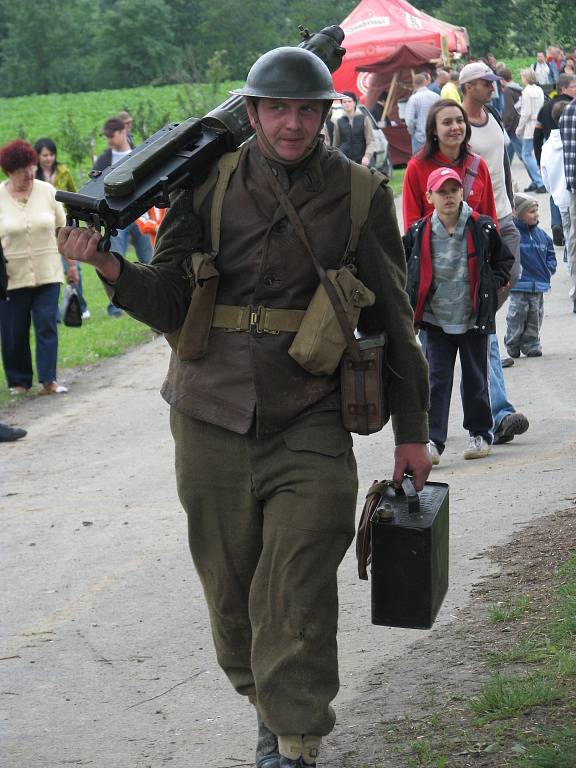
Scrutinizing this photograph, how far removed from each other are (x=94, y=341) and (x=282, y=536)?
10.8m

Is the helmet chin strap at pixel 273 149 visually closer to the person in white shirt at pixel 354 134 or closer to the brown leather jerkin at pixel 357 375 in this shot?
the brown leather jerkin at pixel 357 375

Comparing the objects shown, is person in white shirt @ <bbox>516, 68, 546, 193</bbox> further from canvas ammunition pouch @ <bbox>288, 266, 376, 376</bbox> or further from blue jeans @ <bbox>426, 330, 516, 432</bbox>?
canvas ammunition pouch @ <bbox>288, 266, 376, 376</bbox>

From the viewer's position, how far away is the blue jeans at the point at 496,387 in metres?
8.87

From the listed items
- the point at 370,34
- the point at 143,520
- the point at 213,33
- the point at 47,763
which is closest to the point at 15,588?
the point at 143,520

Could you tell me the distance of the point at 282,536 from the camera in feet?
13.3

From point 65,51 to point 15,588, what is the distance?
114m

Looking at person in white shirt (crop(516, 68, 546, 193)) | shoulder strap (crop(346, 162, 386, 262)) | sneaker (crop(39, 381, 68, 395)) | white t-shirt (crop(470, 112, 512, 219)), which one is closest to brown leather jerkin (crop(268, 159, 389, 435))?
shoulder strap (crop(346, 162, 386, 262))

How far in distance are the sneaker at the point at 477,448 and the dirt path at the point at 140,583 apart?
0.30 feet

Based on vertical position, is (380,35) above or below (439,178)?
below

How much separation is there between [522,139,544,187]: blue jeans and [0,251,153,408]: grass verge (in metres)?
8.78

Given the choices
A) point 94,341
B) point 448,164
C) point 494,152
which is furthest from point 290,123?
point 94,341

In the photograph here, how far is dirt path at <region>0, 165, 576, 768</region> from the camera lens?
16.3ft

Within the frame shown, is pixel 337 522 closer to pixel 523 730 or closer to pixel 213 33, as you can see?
pixel 523 730

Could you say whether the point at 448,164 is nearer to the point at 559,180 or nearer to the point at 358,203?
the point at 358,203
